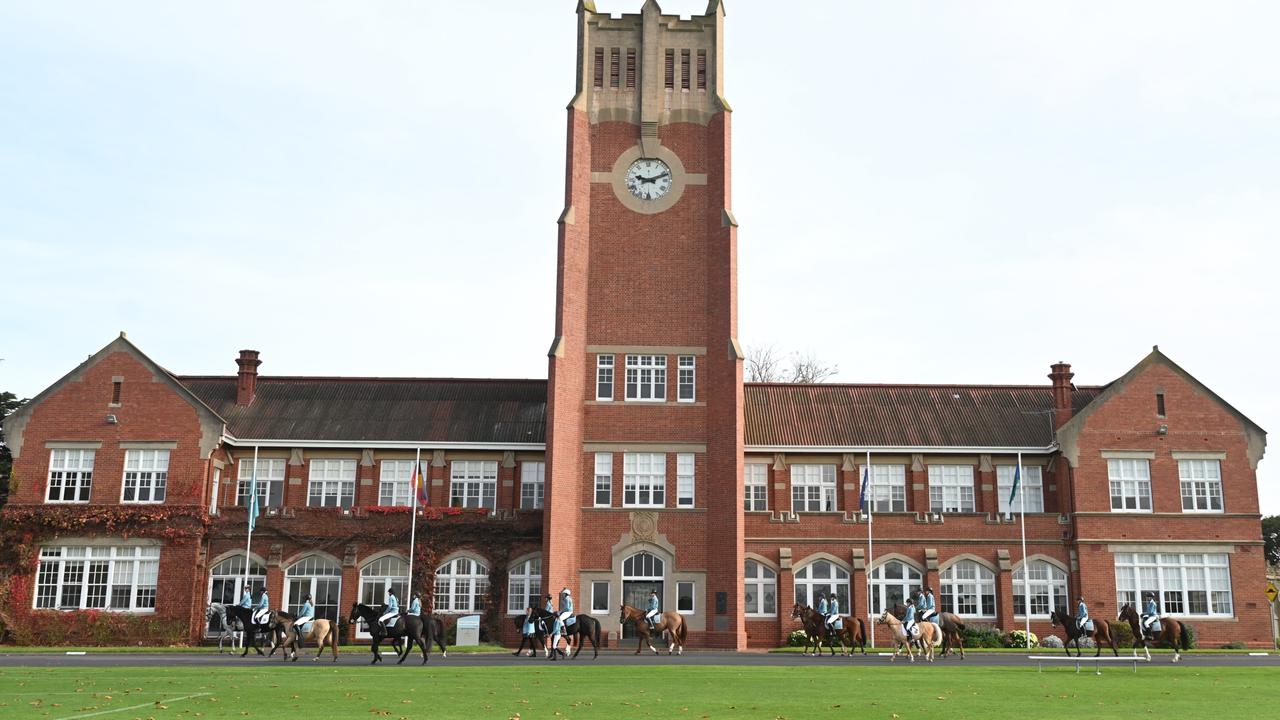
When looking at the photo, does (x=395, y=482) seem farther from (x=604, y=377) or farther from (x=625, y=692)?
(x=625, y=692)

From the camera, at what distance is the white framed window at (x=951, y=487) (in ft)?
146

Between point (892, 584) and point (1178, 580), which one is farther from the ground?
point (1178, 580)

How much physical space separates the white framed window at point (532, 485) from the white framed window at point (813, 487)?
31.2ft

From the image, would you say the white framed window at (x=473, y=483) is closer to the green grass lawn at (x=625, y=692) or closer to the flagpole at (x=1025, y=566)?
the green grass lawn at (x=625, y=692)

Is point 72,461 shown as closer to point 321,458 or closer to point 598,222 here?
point 321,458

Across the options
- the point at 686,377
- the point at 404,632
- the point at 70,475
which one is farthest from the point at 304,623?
the point at 70,475

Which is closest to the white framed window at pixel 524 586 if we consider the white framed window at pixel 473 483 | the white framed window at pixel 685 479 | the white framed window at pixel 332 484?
the white framed window at pixel 473 483

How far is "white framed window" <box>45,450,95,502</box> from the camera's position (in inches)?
1661

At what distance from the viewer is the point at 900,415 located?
46.5 m

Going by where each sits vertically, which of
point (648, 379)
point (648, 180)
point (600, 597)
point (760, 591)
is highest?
point (648, 180)

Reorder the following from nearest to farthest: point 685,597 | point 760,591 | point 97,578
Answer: point 685,597 < point 97,578 < point 760,591

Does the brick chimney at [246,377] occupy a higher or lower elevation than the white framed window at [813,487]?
higher

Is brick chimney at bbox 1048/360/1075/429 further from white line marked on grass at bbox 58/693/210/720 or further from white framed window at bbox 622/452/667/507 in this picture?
white line marked on grass at bbox 58/693/210/720

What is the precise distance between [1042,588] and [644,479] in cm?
1530
